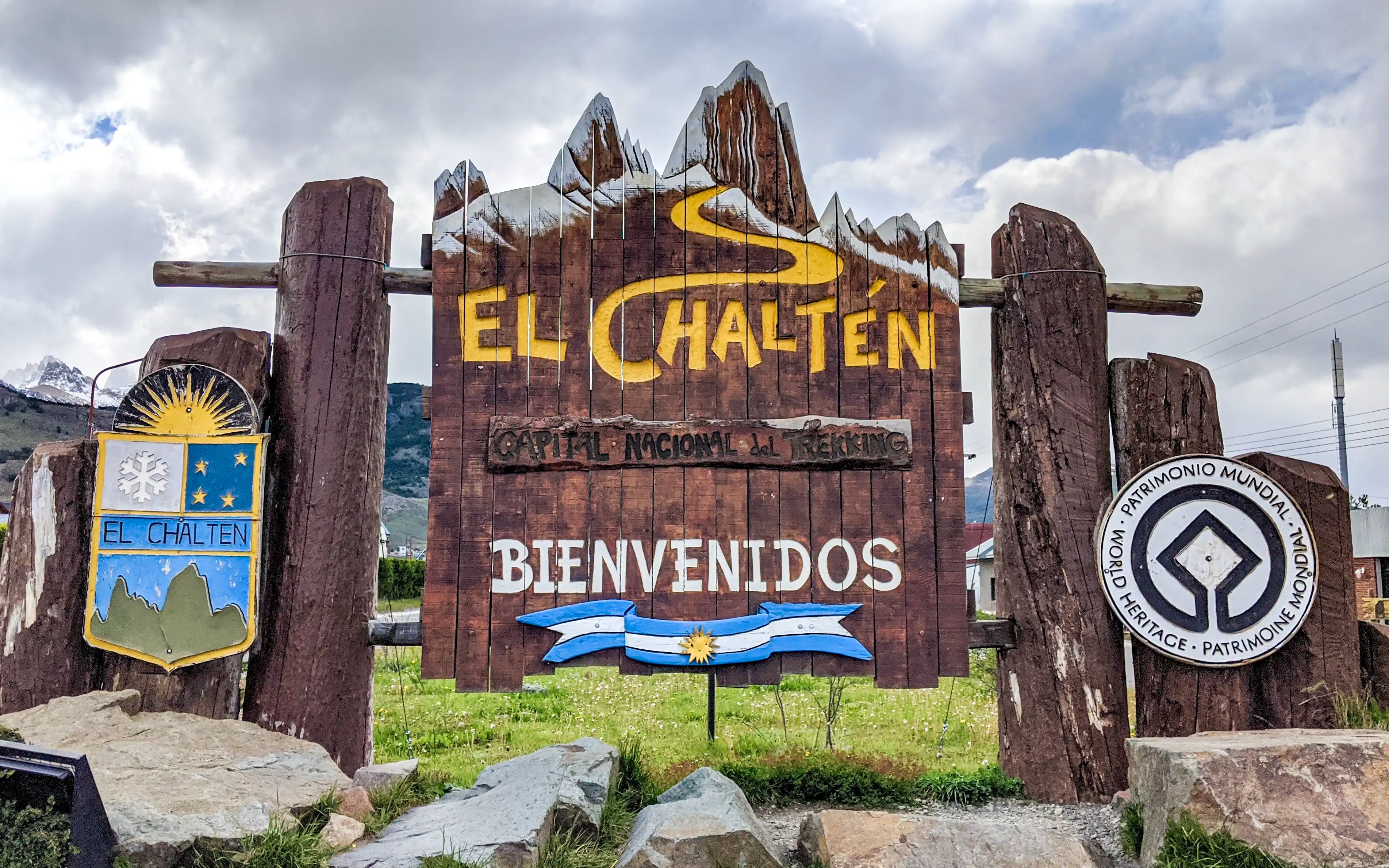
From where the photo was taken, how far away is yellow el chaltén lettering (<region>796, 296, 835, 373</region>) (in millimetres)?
6227

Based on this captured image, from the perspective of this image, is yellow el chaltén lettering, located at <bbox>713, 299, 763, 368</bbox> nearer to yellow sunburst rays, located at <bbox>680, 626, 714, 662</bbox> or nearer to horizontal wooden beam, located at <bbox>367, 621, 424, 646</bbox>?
yellow sunburst rays, located at <bbox>680, 626, 714, 662</bbox>

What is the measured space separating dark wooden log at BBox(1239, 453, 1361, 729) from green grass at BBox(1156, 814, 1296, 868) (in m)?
1.72

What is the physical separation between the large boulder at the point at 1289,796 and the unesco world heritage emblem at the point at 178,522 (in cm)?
479

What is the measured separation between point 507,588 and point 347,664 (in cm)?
102

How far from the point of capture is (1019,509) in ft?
20.7

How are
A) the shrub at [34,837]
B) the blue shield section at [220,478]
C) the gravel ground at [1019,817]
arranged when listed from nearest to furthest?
the shrub at [34,837]
the gravel ground at [1019,817]
the blue shield section at [220,478]

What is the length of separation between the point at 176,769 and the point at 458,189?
11.6ft

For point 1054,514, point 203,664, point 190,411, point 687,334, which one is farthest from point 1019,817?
point 190,411

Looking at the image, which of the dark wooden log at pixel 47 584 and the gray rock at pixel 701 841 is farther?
the dark wooden log at pixel 47 584

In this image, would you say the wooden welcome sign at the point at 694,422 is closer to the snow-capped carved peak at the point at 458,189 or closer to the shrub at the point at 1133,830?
the snow-capped carved peak at the point at 458,189

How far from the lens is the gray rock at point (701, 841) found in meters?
4.39

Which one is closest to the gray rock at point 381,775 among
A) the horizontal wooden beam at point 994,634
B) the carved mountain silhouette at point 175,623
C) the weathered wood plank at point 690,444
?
the carved mountain silhouette at point 175,623

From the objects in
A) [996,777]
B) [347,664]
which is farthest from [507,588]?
[996,777]

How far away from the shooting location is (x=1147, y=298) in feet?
21.4
